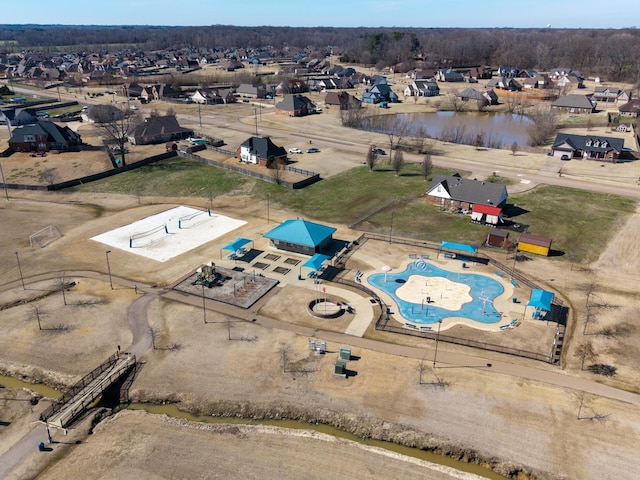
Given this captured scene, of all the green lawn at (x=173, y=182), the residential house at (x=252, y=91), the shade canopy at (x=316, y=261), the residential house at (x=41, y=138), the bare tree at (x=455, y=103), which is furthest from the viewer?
the residential house at (x=252, y=91)

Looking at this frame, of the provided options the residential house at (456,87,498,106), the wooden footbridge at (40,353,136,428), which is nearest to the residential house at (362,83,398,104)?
the residential house at (456,87,498,106)

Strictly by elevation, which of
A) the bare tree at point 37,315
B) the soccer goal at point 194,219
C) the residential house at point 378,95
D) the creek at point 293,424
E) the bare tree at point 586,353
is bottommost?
the creek at point 293,424

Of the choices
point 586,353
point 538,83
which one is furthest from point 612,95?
point 586,353

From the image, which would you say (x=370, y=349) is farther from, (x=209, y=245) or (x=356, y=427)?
(x=209, y=245)

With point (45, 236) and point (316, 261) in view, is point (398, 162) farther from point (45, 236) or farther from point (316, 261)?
point (45, 236)

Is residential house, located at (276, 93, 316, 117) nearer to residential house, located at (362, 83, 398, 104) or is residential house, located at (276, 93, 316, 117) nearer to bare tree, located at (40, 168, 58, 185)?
residential house, located at (362, 83, 398, 104)

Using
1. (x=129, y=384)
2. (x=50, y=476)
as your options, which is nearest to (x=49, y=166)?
(x=129, y=384)

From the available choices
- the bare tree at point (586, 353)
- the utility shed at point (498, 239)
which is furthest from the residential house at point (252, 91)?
the bare tree at point (586, 353)

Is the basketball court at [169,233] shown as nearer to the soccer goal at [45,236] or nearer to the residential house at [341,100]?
the soccer goal at [45,236]
